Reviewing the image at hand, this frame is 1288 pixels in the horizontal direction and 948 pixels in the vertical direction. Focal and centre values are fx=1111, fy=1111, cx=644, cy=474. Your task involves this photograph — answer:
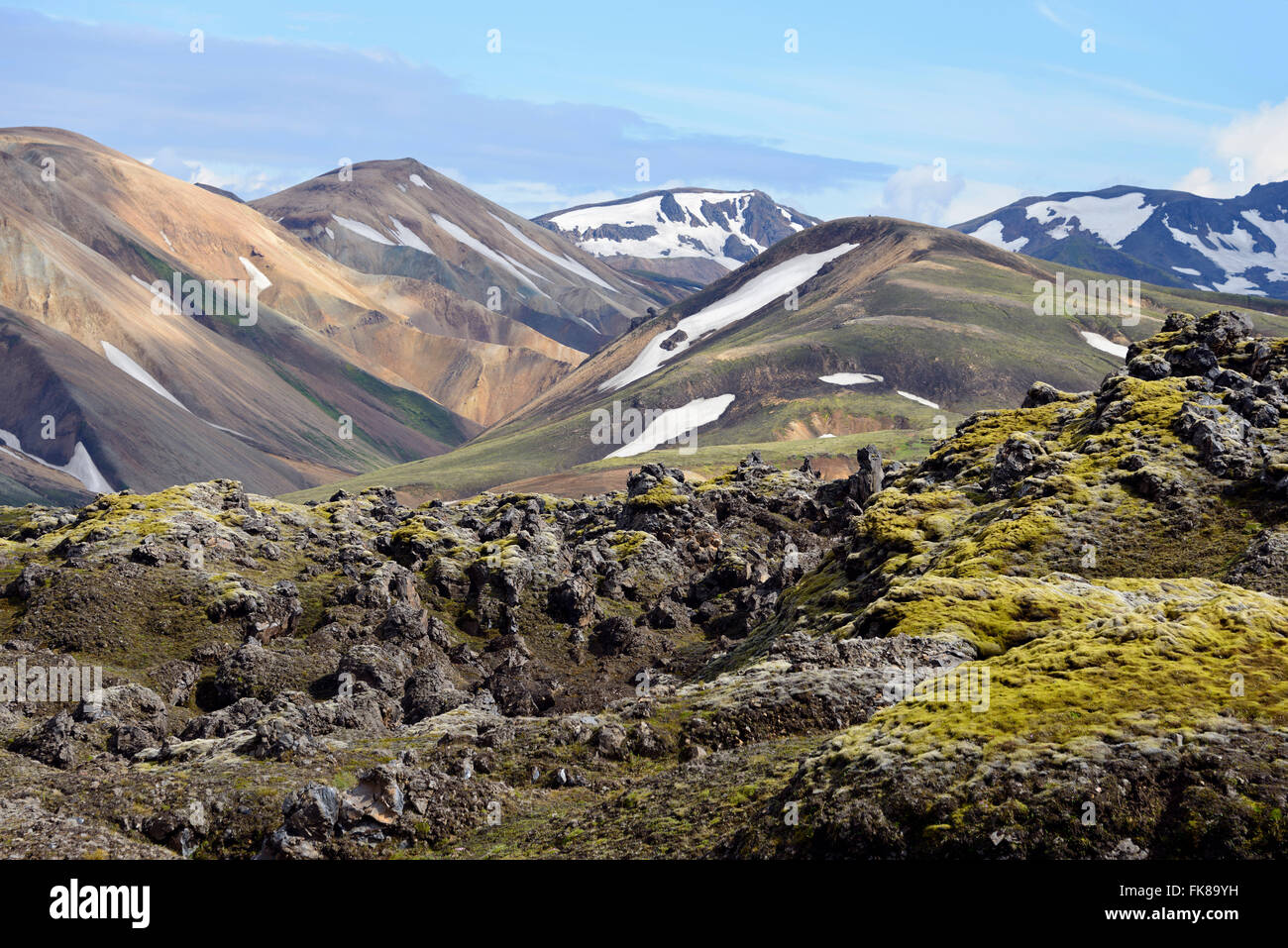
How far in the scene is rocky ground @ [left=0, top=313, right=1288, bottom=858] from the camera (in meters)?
28.6

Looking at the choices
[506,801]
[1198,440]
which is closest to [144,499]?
[506,801]

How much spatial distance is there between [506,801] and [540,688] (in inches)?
1262

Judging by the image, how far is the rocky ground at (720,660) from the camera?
1126 inches

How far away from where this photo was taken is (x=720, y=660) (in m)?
67.4

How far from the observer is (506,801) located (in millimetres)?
39875

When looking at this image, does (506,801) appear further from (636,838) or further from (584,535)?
(584,535)

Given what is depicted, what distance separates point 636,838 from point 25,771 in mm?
25040

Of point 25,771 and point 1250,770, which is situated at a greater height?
point 1250,770

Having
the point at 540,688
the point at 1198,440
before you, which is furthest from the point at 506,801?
the point at 1198,440

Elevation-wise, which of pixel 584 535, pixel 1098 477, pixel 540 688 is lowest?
pixel 540 688
